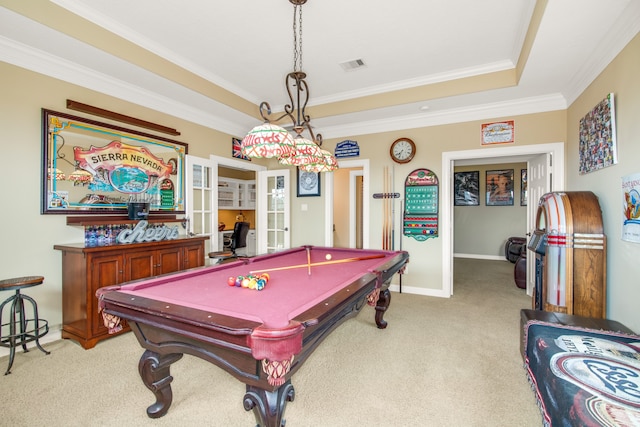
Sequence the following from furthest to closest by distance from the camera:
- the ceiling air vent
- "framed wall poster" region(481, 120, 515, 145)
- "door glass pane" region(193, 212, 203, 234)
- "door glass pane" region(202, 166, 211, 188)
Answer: "door glass pane" region(202, 166, 211, 188)
"door glass pane" region(193, 212, 203, 234)
"framed wall poster" region(481, 120, 515, 145)
the ceiling air vent

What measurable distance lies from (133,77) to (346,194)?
4660 millimetres

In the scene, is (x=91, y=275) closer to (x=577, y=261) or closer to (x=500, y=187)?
(x=577, y=261)

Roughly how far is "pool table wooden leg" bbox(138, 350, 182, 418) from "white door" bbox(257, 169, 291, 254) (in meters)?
3.54

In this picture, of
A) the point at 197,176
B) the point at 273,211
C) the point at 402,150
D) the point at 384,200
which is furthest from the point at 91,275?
the point at 402,150

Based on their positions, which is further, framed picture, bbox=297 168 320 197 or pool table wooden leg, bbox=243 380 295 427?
framed picture, bbox=297 168 320 197

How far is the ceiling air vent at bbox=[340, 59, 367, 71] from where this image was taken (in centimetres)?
313

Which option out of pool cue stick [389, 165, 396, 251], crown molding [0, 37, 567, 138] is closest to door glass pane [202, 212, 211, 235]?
crown molding [0, 37, 567, 138]

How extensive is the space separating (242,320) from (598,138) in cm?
322

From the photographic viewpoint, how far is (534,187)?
414 centimetres

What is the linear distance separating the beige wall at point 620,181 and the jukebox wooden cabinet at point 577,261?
8 cm

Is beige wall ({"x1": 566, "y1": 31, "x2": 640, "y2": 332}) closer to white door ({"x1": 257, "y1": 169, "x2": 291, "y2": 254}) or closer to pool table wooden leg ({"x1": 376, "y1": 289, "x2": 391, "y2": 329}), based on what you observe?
pool table wooden leg ({"x1": 376, "y1": 289, "x2": 391, "y2": 329})

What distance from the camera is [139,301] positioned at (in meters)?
1.46

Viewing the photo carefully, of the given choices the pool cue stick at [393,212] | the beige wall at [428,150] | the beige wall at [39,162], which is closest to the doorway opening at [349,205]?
the beige wall at [428,150]

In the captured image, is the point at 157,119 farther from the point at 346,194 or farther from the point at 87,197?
the point at 346,194
